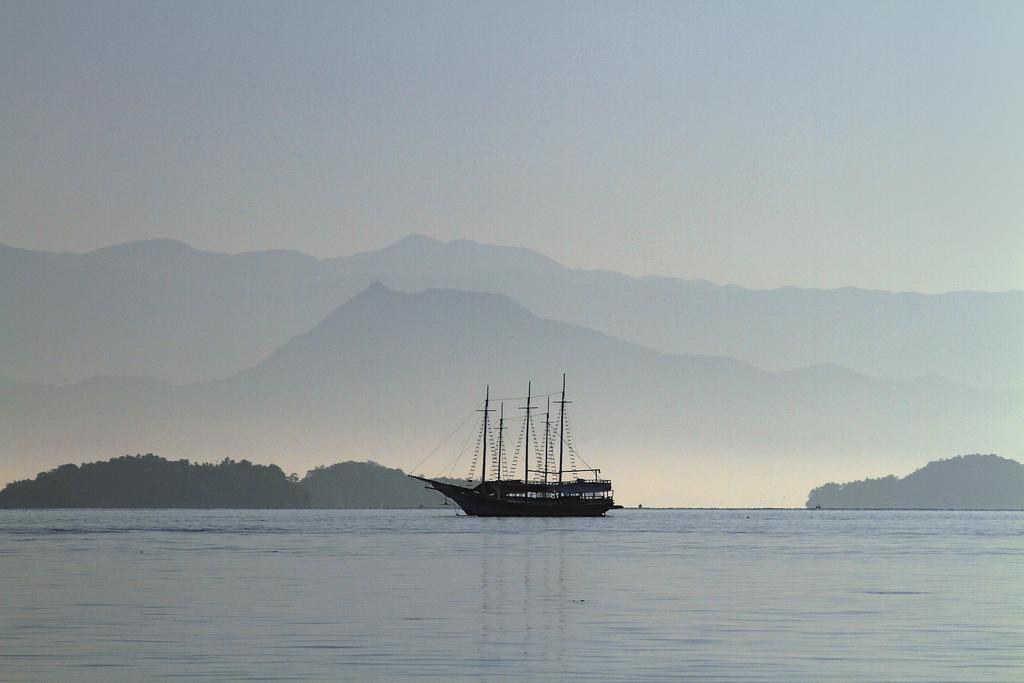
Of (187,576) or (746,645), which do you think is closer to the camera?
(746,645)

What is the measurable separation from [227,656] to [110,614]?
1591 centimetres

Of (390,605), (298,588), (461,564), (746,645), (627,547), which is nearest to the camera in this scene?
(746,645)

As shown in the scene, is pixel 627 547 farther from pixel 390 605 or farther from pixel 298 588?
pixel 390 605

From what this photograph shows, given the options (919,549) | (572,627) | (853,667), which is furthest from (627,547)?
(853,667)

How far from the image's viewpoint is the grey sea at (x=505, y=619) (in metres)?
42.5

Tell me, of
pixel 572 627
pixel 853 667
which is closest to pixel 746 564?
pixel 572 627

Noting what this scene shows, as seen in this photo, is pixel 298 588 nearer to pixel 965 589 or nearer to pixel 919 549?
pixel 965 589

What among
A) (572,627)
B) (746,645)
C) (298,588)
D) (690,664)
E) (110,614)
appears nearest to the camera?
(690,664)

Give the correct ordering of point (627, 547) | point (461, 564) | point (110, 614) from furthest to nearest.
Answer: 1. point (627, 547)
2. point (461, 564)
3. point (110, 614)

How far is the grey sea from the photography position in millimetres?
42531

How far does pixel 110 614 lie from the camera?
58656mm

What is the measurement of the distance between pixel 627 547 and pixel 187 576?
204 feet

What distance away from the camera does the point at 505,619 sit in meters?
57.5

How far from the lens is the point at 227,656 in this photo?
44.4m
